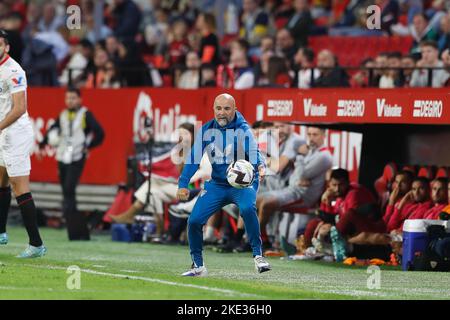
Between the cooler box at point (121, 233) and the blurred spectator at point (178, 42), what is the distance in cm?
399

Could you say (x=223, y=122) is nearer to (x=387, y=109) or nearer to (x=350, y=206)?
(x=387, y=109)

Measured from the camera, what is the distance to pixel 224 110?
13.2 metres

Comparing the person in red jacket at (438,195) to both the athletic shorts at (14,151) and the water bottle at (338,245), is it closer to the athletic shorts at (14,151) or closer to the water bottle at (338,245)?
the water bottle at (338,245)

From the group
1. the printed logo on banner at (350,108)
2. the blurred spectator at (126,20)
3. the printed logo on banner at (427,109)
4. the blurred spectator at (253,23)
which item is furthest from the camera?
the blurred spectator at (126,20)

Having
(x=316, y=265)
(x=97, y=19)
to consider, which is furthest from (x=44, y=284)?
(x=97, y=19)

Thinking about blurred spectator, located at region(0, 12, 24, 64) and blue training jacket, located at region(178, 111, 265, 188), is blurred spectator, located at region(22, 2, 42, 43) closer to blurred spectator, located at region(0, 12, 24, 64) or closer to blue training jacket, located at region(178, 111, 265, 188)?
blurred spectator, located at region(0, 12, 24, 64)

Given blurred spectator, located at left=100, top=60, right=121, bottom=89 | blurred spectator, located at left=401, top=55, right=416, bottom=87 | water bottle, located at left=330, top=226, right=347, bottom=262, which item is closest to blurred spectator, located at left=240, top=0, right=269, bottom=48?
blurred spectator, located at left=100, top=60, right=121, bottom=89

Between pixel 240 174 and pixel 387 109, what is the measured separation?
305 cm

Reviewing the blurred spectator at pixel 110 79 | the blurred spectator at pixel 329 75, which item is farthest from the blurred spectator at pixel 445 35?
the blurred spectator at pixel 110 79

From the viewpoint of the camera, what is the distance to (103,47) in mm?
23703

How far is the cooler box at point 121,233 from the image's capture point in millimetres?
19688
